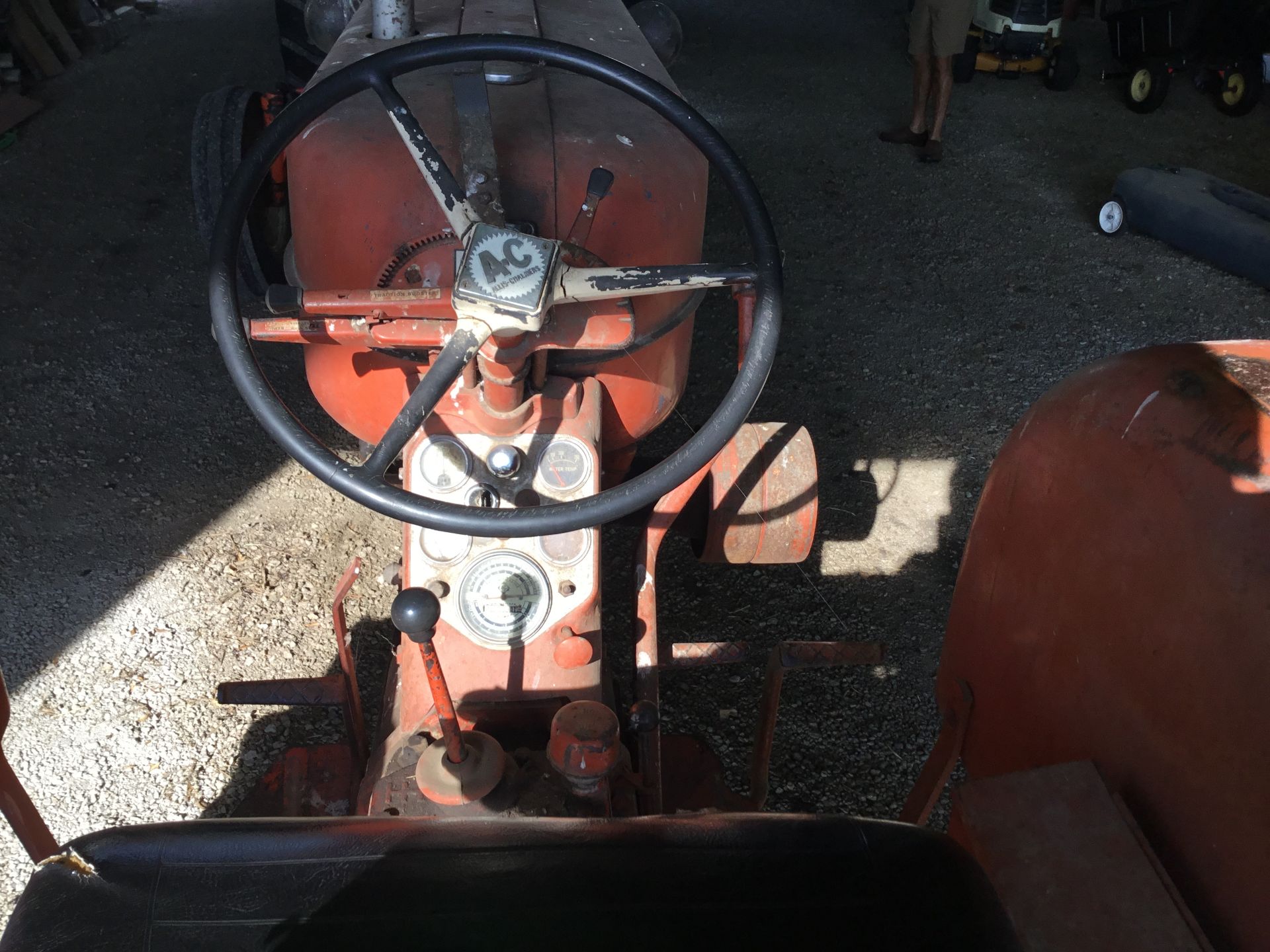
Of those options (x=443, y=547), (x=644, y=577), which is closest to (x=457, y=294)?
(x=443, y=547)

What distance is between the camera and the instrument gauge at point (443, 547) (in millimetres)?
1515

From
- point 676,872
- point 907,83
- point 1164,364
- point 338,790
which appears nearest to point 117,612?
point 338,790

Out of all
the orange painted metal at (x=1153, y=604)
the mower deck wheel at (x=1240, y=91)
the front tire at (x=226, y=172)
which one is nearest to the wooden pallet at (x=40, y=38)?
the front tire at (x=226, y=172)

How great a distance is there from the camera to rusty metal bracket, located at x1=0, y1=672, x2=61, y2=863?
1018 millimetres

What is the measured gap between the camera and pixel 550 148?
1479mm

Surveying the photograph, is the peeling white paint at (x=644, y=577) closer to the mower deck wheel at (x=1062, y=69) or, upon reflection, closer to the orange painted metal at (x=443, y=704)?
the orange painted metal at (x=443, y=704)

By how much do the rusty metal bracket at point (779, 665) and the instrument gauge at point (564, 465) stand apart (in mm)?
466

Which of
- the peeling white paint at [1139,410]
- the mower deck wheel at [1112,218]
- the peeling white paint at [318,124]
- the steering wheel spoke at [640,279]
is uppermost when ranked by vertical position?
the peeling white paint at [318,124]

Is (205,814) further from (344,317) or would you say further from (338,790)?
(344,317)

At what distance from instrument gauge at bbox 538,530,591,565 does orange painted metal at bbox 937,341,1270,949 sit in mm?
639

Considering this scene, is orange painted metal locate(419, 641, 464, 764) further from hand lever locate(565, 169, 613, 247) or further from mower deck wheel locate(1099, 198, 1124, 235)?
mower deck wheel locate(1099, 198, 1124, 235)

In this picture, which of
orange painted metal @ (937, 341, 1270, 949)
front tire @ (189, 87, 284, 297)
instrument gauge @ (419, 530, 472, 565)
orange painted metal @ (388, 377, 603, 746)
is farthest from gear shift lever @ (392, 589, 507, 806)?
front tire @ (189, 87, 284, 297)

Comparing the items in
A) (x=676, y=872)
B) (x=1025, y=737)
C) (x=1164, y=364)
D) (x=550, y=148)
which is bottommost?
(x=1025, y=737)

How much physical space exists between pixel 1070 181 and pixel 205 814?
4.43 m
